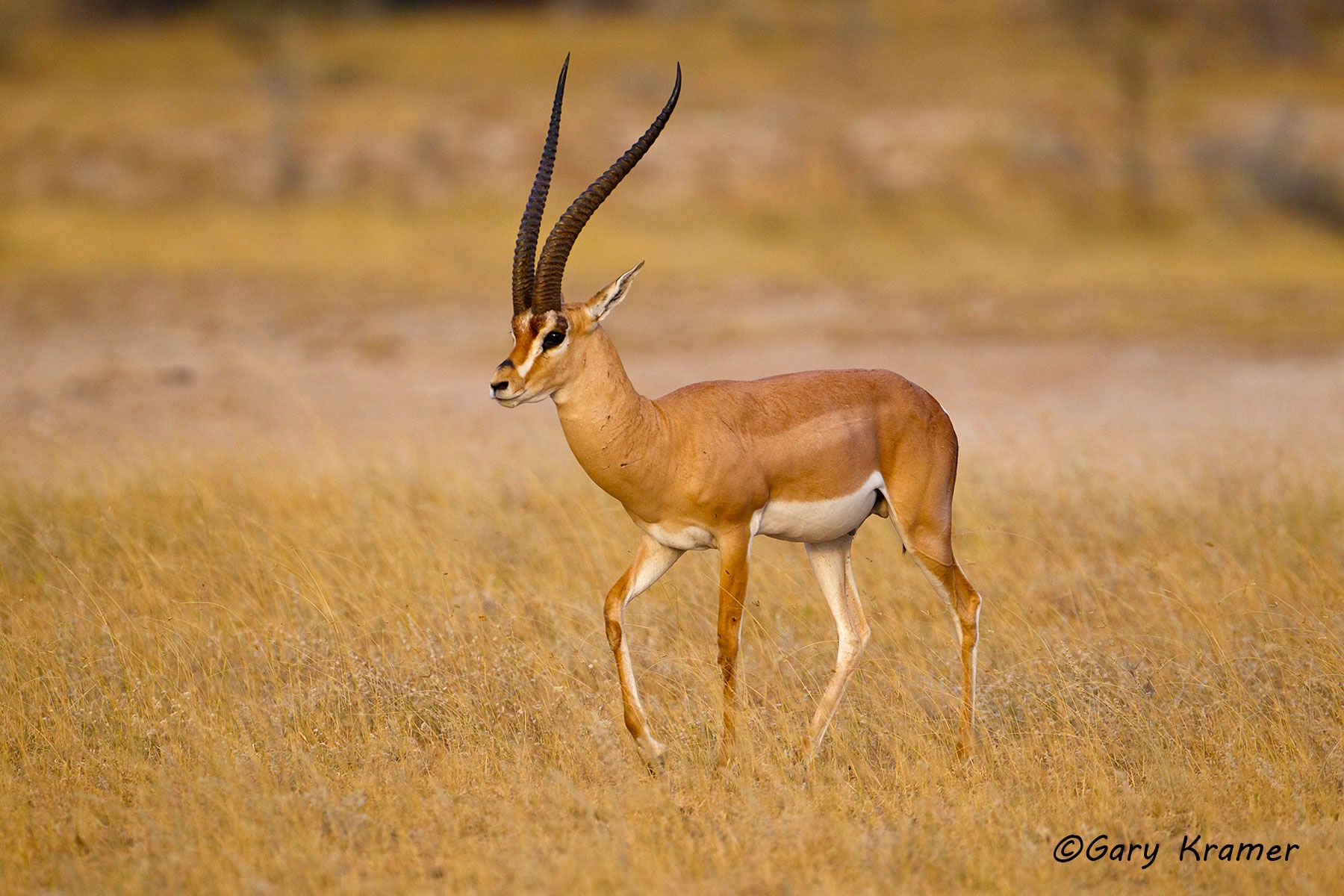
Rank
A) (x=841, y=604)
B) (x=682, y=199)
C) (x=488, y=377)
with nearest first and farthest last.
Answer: (x=841, y=604) → (x=488, y=377) → (x=682, y=199)

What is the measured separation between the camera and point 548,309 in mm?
5383

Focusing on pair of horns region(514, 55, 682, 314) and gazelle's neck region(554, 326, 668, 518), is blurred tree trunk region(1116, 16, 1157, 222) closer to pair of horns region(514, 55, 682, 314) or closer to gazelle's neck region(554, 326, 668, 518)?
pair of horns region(514, 55, 682, 314)

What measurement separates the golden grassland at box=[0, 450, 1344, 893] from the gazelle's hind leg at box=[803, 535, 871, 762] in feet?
0.86

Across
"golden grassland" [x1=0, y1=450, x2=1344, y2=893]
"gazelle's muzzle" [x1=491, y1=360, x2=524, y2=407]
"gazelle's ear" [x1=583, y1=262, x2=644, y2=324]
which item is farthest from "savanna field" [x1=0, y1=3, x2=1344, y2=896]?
"gazelle's ear" [x1=583, y1=262, x2=644, y2=324]

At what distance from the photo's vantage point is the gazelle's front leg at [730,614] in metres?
5.49

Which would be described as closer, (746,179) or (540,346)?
(540,346)

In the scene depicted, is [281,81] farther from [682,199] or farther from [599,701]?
[599,701]

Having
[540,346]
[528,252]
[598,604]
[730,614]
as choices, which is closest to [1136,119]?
[598,604]

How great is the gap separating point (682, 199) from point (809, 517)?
25.5m

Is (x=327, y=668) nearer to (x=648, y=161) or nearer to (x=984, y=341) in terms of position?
(x=984, y=341)

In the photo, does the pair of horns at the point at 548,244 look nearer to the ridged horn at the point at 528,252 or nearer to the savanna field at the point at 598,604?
the ridged horn at the point at 528,252

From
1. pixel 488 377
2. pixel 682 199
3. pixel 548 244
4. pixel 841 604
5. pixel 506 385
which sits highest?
pixel 548 244

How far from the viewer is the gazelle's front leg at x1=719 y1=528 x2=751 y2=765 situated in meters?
5.49

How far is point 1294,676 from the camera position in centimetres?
627
